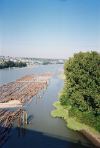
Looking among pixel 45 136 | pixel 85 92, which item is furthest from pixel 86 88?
pixel 45 136

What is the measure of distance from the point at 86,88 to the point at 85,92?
0.60 m

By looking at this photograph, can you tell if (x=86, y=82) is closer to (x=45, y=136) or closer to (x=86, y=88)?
(x=86, y=88)

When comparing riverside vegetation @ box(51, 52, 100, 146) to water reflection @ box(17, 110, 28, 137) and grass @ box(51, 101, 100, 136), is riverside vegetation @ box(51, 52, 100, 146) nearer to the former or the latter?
grass @ box(51, 101, 100, 136)

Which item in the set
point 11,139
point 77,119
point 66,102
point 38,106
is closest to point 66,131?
point 77,119

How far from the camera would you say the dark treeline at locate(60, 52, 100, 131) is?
34062 millimetres

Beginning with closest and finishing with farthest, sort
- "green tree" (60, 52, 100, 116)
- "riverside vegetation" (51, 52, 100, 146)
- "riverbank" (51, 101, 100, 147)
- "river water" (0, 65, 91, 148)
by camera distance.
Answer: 1. "river water" (0, 65, 91, 148)
2. "riverbank" (51, 101, 100, 147)
3. "riverside vegetation" (51, 52, 100, 146)
4. "green tree" (60, 52, 100, 116)

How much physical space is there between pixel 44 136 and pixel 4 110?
13379 millimetres

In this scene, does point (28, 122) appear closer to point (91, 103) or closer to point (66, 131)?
point (66, 131)

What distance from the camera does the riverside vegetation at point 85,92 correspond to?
33.9 metres

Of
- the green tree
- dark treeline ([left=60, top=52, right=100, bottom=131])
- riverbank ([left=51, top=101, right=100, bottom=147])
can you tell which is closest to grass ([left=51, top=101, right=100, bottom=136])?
riverbank ([left=51, top=101, right=100, bottom=147])

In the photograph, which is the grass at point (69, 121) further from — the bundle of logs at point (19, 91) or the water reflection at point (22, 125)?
the bundle of logs at point (19, 91)

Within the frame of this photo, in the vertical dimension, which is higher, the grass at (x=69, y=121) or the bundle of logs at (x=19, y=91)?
the grass at (x=69, y=121)

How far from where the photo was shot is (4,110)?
44531 mm

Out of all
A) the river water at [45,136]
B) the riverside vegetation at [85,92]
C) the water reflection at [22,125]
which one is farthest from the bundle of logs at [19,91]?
the riverside vegetation at [85,92]
